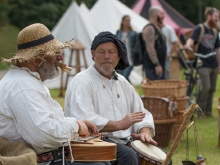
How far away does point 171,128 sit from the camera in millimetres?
7367

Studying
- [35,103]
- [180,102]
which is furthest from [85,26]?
[35,103]

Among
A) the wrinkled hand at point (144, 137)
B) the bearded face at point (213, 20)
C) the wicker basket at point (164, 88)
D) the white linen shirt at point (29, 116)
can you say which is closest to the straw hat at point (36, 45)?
the white linen shirt at point (29, 116)

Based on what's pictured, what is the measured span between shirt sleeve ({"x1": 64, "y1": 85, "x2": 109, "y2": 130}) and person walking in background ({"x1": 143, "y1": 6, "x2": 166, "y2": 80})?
4462 millimetres

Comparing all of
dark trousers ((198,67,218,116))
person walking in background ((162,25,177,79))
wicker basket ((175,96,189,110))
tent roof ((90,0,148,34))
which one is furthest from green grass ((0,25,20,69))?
wicker basket ((175,96,189,110))

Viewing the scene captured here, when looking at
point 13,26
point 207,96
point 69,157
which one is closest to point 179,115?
point 207,96

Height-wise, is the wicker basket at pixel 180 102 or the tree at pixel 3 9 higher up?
the tree at pixel 3 9

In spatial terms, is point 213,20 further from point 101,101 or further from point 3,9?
point 3,9

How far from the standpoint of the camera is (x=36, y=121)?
3.76 m

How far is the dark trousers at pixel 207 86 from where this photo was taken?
32.3 ft

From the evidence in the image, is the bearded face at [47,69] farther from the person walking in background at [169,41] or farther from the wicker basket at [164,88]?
the person walking in background at [169,41]

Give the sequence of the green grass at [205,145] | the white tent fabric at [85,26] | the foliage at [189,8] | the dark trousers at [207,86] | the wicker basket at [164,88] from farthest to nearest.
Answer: the foliage at [189,8], the white tent fabric at [85,26], the dark trousers at [207,86], the wicker basket at [164,88], the green grass at [205,145]

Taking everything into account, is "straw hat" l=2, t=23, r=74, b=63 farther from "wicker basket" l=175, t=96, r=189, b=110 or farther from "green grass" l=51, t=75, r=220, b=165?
"wicker basket" l=175, t=96, r=189, b=110

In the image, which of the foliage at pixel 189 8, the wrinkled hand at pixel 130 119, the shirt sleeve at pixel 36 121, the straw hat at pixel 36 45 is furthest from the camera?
the foliage at pixel 189 8

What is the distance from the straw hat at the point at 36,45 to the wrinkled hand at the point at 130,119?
2.56 ft
